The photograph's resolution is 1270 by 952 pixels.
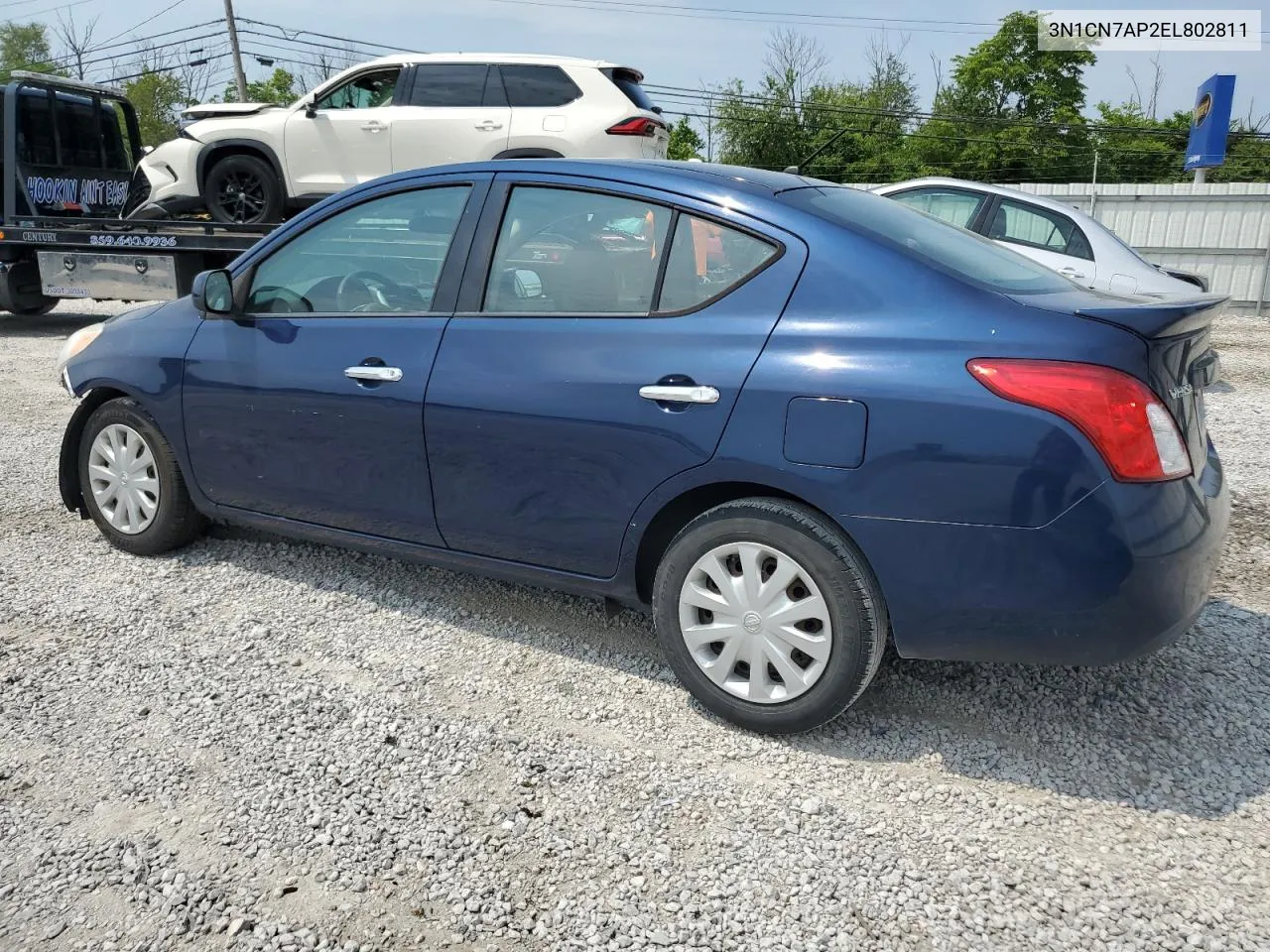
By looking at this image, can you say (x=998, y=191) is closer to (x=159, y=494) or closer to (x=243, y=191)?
(x=243, y=191)

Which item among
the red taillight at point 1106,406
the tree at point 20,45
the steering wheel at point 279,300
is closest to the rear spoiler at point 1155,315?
the red taillight at point 1106,406

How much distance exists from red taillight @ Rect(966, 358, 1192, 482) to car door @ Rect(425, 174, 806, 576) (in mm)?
695

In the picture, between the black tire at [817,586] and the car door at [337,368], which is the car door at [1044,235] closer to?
the car door at [337,368]

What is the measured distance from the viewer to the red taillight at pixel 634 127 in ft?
28.7

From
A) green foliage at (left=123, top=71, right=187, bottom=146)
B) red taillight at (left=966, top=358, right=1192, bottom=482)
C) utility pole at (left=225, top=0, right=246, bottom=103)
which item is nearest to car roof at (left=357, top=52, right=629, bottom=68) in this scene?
red taillight at (left=966, top=358, right=1192, bottom=482)

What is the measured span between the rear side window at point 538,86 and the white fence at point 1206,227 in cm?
901

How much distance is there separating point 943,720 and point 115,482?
3501 millimetres

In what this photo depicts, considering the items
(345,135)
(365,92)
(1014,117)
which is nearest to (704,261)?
(345,135)

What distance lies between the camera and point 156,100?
55.9m

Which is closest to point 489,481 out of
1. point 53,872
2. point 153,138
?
point 53,872

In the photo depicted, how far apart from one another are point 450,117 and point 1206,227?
41.5 ft

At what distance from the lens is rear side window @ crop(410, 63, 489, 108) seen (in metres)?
9.13

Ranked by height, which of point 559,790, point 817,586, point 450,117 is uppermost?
point 450,117

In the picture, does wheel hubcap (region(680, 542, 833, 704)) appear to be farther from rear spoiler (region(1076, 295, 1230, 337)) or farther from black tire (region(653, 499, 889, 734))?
rear spoiler (region(1076, 295, 1230, 337))
